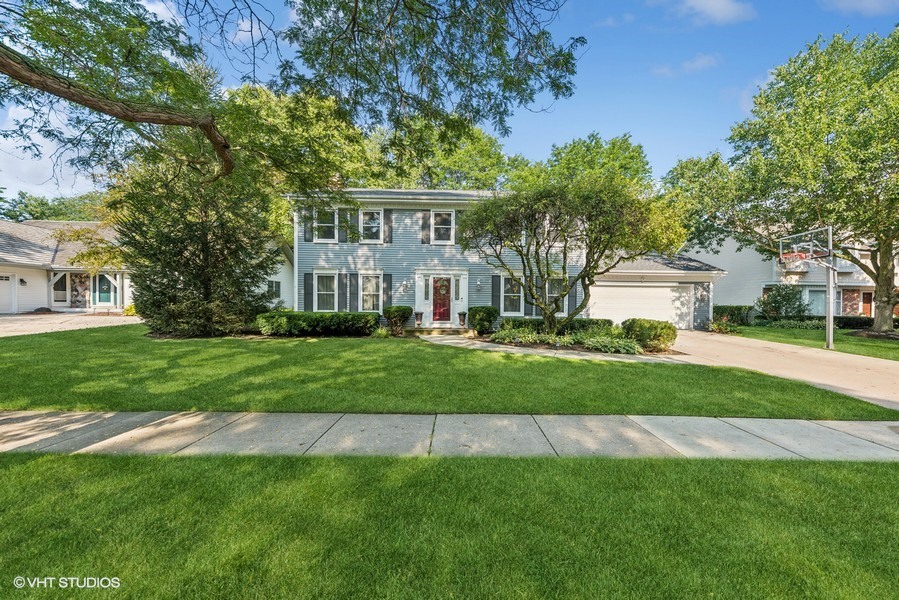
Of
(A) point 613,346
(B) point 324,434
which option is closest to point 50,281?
(B) point 324,434

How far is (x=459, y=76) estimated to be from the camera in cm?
500

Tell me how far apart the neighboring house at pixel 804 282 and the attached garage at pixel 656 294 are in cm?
575

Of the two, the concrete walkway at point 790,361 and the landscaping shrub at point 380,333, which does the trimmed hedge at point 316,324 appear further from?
the concrete walkway at point 790,361

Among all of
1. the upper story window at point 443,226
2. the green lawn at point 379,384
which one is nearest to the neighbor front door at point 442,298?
the upper story window at point 443,226

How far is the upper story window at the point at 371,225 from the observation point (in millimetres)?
13820

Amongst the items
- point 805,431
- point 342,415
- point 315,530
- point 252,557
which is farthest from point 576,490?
point 805,431

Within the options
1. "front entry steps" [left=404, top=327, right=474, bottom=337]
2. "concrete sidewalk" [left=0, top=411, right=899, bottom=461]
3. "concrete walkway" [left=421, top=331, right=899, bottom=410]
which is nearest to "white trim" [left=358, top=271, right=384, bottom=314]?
"front entry steps" [left=404, top=327, right=474, bottom=337]

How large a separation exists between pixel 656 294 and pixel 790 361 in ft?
23.5

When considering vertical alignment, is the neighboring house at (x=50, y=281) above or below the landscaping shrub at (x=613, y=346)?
above

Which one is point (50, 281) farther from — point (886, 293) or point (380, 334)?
point (886, 293)

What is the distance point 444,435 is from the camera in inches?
149

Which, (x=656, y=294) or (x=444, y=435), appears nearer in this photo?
(x=444, y=435)

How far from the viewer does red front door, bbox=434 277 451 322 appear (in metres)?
14.0

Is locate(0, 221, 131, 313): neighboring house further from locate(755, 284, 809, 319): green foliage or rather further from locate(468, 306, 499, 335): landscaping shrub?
locate(755, 284, 809, 319): green foliage
